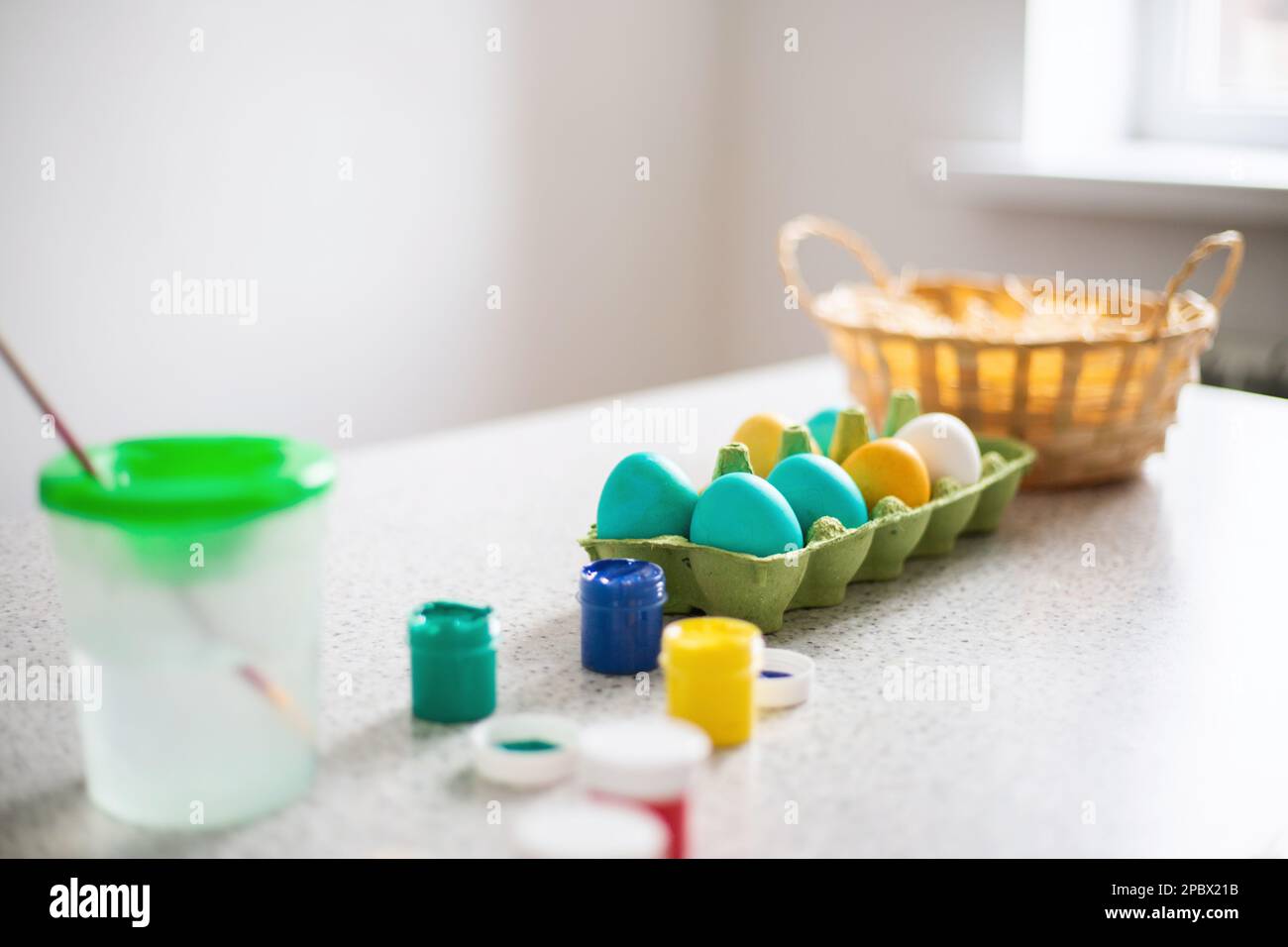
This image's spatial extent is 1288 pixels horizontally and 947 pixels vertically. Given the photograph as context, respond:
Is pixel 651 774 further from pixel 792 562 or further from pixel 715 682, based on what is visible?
pixel 792 562

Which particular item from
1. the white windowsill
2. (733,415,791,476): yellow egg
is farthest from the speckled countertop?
the white windowsill

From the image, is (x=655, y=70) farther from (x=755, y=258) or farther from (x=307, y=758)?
(x=307, y=758)

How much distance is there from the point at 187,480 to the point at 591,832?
Result: 26 centimetres

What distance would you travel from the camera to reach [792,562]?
0.91 meters

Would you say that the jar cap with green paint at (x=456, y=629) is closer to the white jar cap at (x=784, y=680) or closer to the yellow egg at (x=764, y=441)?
the white jar cap at (x=784, y=680)

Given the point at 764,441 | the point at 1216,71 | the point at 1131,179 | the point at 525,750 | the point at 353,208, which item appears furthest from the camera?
the point at 353,208

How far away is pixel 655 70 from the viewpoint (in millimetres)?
3055

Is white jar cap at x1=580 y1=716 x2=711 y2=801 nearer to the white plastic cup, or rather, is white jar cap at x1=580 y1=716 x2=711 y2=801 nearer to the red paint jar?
the red paint jar

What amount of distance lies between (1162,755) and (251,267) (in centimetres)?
213

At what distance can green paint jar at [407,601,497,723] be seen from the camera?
2.60 feet

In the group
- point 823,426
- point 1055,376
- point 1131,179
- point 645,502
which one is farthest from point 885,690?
point 1131,179

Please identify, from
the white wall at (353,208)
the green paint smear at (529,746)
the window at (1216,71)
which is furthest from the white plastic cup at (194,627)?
the window at (1216,71)

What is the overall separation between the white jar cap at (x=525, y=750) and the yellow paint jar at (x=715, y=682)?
2.6 inches
